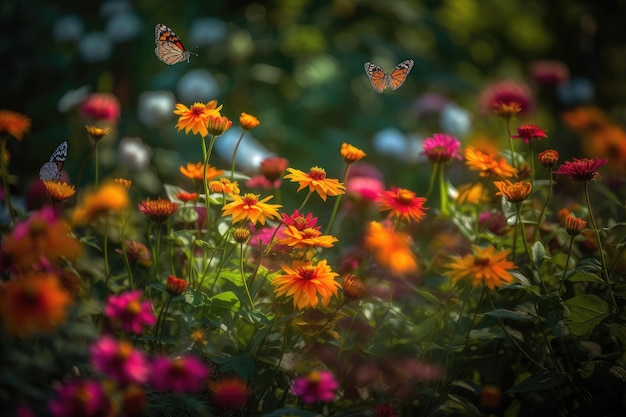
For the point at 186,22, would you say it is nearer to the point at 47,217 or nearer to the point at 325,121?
the point at 325,121

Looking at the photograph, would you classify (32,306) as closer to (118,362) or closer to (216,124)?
(118,362)

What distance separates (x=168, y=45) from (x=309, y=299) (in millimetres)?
500

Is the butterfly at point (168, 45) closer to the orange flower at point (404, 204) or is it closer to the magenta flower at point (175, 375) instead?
the orange flower at point (404, 204)

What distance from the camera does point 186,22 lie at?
8.92 ft

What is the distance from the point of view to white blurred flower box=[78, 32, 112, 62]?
8.46 ft

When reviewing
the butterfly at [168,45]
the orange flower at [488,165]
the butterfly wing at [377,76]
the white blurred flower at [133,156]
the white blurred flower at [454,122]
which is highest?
the butterfly at [168,45]

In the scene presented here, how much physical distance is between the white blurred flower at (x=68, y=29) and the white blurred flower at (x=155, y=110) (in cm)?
48

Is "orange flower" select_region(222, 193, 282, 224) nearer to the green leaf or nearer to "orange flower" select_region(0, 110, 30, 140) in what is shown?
"orange flower" select_region(0, 110, 30, 140)

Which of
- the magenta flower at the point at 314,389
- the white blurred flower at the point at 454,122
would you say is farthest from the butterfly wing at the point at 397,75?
the white blurred flower at the point at 454,122

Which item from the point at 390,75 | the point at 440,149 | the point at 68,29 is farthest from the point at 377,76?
the point at 68,29

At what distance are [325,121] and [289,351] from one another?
5.99ft

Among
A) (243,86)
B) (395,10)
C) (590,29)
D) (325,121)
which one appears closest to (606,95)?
(590,29)

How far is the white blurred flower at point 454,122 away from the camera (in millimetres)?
2637

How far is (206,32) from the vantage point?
8.52 ft
